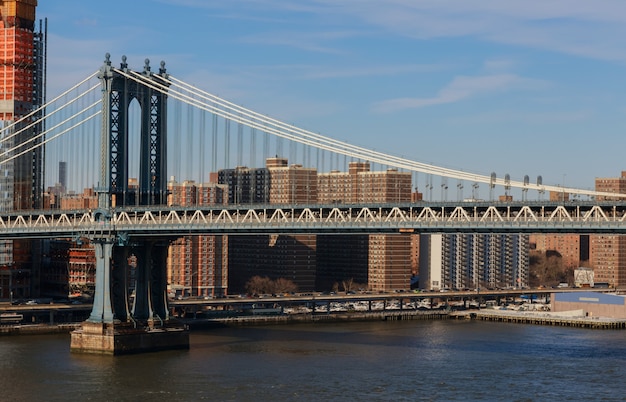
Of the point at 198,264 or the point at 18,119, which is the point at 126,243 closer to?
the point at 18,119

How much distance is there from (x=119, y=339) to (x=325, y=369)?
13.0 metres

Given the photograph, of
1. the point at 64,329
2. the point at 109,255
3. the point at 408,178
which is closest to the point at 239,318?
the point at 64,329

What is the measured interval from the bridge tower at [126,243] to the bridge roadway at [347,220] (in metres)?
1.43

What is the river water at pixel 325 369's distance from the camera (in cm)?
5794

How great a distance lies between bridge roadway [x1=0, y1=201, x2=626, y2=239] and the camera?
61000mm

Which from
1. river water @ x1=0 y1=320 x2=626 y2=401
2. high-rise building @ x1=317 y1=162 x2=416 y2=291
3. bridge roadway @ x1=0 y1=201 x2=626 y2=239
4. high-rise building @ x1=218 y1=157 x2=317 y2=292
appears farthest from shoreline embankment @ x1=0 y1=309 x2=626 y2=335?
high-rise building @ x1=218 y1=157 x2=317 y2=292

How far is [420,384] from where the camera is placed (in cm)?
6062

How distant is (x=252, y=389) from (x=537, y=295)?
319ft

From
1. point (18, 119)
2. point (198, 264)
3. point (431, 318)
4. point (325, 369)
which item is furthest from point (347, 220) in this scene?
point (198, 264)

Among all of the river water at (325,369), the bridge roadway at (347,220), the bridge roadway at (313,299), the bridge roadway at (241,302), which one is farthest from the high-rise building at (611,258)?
the bridge roadway at (347,220)

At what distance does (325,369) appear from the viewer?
2616 inches

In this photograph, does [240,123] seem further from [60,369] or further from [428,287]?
[428,287]

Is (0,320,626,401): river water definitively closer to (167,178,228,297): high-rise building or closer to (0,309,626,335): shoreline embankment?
(0,309,626,335): shoreline embankment

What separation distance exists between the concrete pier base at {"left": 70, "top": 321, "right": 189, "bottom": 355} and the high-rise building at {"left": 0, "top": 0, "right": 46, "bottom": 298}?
1641 inches
